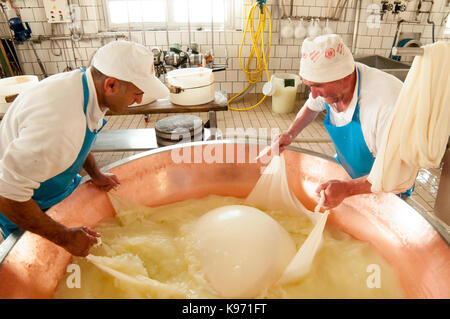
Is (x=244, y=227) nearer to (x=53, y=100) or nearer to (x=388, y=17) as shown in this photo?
(x=53, y=100)

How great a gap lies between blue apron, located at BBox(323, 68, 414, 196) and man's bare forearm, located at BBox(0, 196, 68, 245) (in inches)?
53.6

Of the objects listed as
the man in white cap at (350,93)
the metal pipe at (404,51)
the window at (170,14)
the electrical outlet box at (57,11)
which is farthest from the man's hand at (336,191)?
the electrical outlet box at (57,11)

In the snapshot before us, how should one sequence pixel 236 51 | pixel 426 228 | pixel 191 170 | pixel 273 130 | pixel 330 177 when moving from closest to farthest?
pixel 426 228 → pixel 330 177 → pixel 191 170 → pixel 273 130 → pixel 236 51

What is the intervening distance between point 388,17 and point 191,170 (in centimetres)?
459

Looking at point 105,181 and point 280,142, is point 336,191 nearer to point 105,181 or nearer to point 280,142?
point 280,142

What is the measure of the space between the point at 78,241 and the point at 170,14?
447 cm

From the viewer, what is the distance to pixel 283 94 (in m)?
4.69

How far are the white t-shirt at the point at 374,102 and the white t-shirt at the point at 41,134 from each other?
1183 millimetres

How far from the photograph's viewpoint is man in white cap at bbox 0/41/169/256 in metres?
0.99

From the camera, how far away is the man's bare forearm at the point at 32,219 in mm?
1026

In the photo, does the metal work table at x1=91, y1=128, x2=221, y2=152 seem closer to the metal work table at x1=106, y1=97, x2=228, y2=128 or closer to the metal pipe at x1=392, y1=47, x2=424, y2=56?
the metal work table at x1=106, y1=97, x2=228, y2=128

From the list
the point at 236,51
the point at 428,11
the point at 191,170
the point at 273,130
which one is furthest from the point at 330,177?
the point at 428,11

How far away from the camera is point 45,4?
436 centimetres

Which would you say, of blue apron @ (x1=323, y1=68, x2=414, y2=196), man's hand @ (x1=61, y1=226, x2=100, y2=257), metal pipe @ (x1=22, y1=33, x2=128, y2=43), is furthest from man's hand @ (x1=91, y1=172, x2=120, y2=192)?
metal pipe @ (x1=22, y1=33, x2=128, y2=43)
